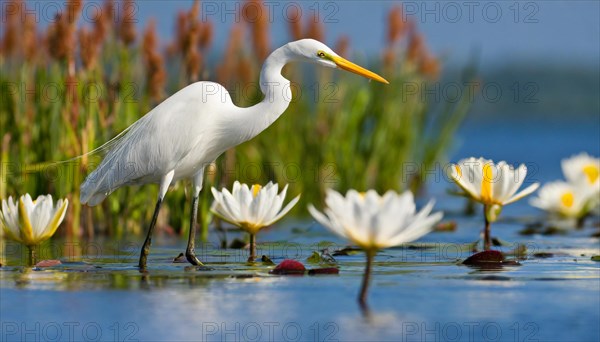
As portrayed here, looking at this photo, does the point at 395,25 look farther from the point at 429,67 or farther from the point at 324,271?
the point at 324,271

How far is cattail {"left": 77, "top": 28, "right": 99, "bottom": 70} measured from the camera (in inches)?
326

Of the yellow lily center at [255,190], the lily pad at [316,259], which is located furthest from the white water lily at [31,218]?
the lily pad at [316,259]

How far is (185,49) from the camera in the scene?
873cm

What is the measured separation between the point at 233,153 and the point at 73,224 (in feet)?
7.44

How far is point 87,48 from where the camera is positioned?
27.4 ft

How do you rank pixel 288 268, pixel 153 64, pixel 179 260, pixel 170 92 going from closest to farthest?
pixel 288 268, pixel 179 260, pixel 153 64, pixel 170 92

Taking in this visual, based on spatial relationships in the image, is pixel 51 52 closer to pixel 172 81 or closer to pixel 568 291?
pixel 172 81

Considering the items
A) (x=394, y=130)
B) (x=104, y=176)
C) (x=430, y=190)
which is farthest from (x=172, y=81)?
(x=430, y=190)

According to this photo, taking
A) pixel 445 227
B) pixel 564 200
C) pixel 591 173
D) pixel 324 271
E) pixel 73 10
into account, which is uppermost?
pixel 73 10

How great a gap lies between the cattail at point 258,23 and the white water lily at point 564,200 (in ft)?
10.5

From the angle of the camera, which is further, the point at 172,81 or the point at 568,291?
the point at 172,81

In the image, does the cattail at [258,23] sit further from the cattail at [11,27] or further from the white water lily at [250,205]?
the white water lily at [250,205]

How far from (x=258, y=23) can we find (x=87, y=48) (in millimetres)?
2774

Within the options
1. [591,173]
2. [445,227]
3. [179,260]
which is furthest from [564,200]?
[179,260]
